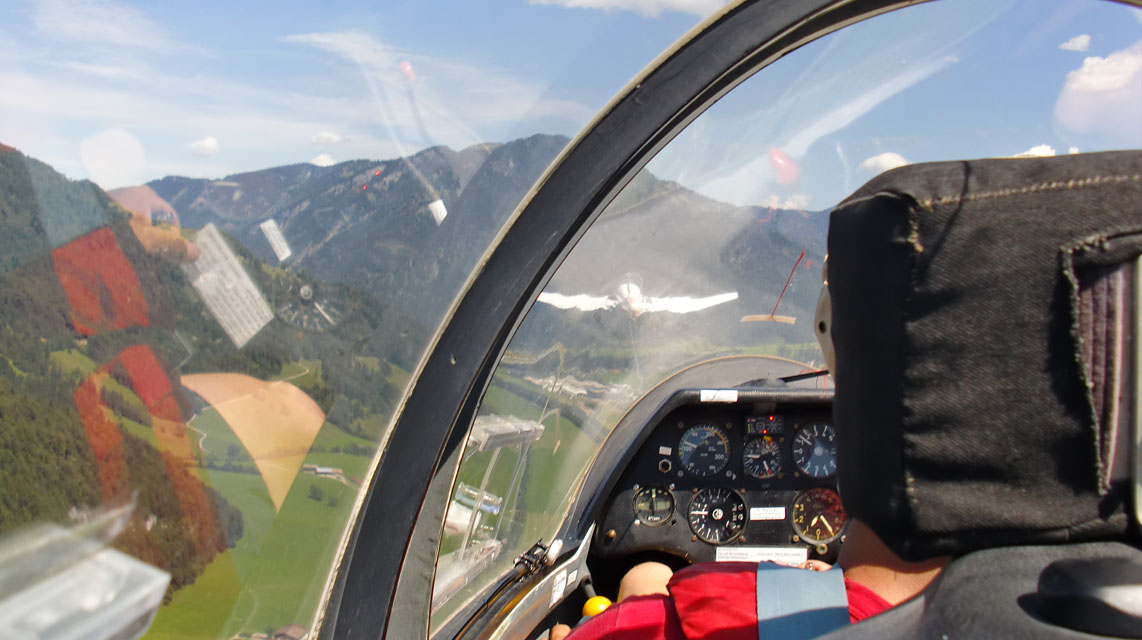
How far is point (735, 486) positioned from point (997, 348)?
9.11ft

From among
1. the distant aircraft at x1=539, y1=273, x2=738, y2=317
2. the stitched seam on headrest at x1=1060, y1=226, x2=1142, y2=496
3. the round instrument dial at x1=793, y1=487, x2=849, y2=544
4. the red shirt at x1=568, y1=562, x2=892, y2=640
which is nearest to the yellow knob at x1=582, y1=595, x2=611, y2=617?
the distant aircraft at x1=539, y1=273, x2=738, y2=317

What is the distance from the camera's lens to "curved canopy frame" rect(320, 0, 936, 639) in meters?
1.05

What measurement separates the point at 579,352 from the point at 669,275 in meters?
0.52

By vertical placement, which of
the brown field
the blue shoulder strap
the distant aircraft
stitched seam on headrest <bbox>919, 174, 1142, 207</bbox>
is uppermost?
the distant aircraft

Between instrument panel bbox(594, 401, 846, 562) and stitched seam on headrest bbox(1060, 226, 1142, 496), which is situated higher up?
stitched seam on headrest bbox(1060, 226, 1142, 496)

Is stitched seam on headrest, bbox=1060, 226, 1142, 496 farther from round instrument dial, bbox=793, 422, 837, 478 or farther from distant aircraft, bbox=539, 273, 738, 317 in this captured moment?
round instrument dial, bbox=793, 422, 837, 478

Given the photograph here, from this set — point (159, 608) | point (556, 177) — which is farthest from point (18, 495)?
point (556, 177)

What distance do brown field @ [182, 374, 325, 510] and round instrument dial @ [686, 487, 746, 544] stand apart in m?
2.64

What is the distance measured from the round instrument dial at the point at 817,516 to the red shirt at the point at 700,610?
2396 millimetres

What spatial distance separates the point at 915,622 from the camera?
0.72 m

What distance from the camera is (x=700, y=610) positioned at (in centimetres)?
104

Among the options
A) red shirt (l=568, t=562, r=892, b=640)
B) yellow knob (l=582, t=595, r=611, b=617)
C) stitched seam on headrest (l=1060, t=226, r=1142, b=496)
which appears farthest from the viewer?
yellow knob (l=582, t=595, r=611, b=617)

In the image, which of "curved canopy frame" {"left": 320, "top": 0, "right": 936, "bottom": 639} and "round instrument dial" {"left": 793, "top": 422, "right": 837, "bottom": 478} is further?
"round instrument dial" {"left": 793, "top": 422, "right": 837, "bottom": 478}

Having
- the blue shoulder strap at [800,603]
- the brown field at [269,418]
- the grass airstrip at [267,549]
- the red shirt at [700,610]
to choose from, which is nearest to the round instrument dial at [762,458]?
the red shirt at [700,610]
